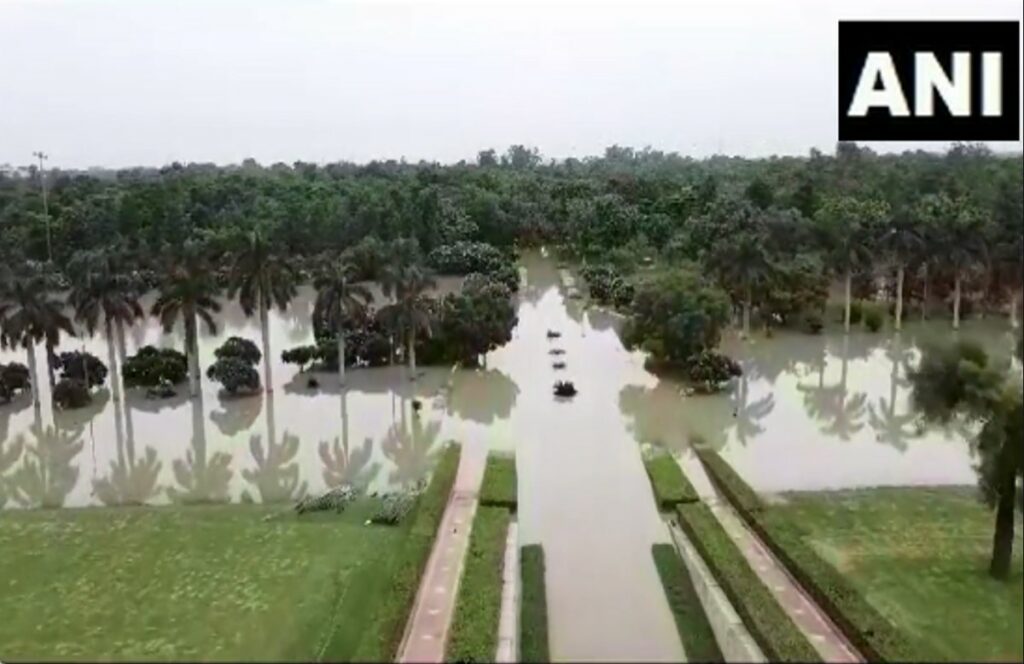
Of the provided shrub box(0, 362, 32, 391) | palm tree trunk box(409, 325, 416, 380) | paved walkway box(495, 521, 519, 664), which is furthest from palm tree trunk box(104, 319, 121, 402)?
paved walkway box(495, 521, 519, 664)

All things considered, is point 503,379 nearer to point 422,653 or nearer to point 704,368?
point 704,368

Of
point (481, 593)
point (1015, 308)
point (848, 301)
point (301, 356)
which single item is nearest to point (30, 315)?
point (301, 356)

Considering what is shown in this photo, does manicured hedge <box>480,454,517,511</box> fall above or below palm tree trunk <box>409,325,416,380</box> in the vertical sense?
below

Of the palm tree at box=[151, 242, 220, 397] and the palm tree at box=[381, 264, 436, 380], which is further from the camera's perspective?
the palm tree at box=[381, 264, 436, 380]

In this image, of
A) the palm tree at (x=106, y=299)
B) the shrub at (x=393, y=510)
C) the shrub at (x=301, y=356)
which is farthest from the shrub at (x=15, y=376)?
the shrub at (x=393, y=510)

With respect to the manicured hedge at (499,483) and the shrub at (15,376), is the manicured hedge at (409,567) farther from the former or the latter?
the shrub at (15,376)

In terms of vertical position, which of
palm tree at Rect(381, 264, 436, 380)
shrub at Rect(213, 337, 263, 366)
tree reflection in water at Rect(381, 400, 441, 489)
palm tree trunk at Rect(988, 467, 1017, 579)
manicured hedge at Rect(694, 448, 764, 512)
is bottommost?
tree reflection in water at Rect(381, 400, 441, 489)

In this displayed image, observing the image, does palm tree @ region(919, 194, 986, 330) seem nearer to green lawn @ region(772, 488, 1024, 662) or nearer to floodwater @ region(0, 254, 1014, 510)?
floodwater @ region(0, 254, 1014, 510)
